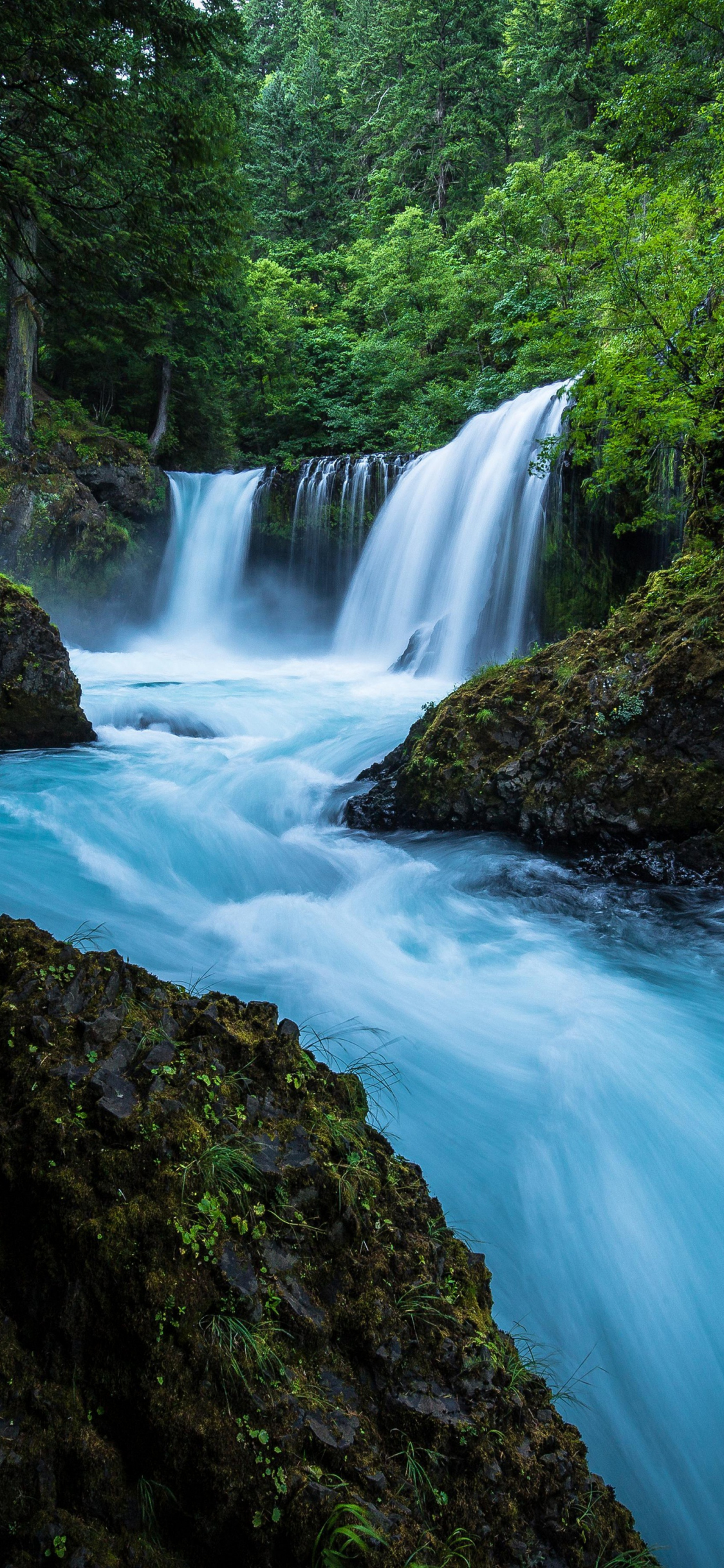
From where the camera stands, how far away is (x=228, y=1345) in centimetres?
144

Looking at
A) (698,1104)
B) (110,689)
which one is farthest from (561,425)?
(698,1104)

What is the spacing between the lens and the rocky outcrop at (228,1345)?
1307 millimetres

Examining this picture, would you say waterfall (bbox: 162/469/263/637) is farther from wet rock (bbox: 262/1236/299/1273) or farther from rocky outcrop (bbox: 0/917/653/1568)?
wet rock (bbox: 262/1236/299/1273)

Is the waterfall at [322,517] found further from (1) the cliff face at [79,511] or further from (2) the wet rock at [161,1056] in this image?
(2) the wet rock at [161,1056]

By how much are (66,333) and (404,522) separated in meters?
8.46

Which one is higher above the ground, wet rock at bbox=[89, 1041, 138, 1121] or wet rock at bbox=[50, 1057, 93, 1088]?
wet rock at bbox=[50, 1057, 93, 1088]

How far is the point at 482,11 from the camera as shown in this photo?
87.3ft

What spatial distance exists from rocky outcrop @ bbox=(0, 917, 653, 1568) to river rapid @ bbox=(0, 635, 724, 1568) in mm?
994

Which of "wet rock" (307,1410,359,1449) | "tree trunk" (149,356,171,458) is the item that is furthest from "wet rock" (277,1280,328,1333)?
"tree trunk" (149,356,171,458)

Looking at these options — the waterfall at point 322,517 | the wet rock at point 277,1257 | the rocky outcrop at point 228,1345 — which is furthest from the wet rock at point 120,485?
the wet rock at point 277,1257

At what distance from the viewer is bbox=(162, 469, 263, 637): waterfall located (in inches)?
675

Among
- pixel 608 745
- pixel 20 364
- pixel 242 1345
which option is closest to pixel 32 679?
pixel 608 745

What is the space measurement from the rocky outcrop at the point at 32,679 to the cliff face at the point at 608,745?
3.60 m

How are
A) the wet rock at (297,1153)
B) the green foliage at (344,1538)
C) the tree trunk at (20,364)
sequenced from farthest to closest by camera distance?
1. the tree trunk at (20,364)
2. the wet rock at (297,1153)
3. the green foliage at (344,1538)
